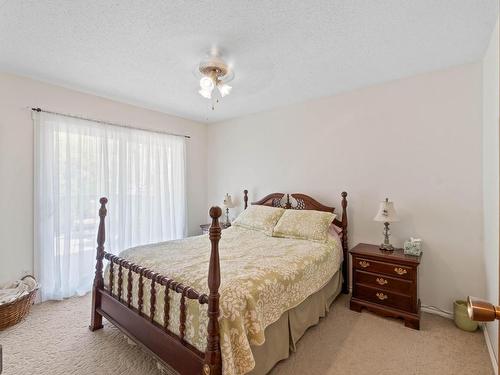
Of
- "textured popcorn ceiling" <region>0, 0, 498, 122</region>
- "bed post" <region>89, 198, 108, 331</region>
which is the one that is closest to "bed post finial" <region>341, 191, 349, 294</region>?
"textured popcorn ceiling" <region>0, 0, 498, 122</region>

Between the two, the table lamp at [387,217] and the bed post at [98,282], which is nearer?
the bed post at [98,282]

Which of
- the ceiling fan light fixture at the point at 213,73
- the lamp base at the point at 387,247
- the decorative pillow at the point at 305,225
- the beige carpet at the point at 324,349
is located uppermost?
the ceiling fan light fixture at the point at 213,73

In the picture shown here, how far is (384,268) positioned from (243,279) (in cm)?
160

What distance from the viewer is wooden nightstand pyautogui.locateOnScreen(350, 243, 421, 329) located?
7.76 feet

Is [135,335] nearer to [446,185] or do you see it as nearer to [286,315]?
[286,315]

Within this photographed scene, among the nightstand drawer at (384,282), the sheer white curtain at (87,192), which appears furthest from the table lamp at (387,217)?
the sheer white curtain at (87,192)

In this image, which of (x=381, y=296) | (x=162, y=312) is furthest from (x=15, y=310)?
(x=381, y=296)

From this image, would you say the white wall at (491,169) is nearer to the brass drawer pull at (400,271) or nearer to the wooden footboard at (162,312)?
the brass drawer pull at (400,271)

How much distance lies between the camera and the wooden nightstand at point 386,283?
2.37m

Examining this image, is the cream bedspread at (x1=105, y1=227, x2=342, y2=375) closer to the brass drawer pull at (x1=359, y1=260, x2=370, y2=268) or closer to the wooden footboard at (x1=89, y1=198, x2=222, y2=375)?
the wooden footboard at (x1=89, y1=198, x2=222, y2=375)

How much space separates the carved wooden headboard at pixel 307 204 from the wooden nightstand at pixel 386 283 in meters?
0.38

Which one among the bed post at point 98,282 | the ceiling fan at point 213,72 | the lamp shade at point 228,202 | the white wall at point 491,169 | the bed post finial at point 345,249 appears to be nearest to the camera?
the white wall at point 491,169

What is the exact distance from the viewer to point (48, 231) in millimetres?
2883

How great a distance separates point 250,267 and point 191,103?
8.58 ft
